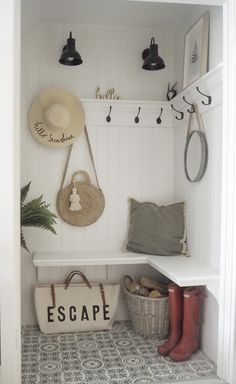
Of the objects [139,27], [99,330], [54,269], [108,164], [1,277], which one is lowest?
[99,330]

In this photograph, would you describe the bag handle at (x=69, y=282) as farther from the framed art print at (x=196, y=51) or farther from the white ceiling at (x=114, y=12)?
the white ceiling at (x=114, y=12)

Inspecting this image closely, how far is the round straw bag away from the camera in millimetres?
2908

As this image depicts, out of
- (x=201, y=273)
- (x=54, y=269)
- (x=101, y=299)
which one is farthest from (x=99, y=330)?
(x=201, y=273)

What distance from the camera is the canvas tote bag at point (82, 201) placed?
291 centimetres

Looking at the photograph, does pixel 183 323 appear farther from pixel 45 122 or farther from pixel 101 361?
pixel 45 122

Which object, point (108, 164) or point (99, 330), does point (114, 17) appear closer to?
point (108, 164)

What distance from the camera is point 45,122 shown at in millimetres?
2842

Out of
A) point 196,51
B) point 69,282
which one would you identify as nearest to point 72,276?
point 69,282

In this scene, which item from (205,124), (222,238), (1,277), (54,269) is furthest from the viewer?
(54,269)

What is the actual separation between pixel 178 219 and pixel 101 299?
820 mm

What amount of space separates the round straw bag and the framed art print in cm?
101

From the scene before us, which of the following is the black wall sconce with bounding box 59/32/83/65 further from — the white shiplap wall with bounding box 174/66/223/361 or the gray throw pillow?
the gray throw pillow

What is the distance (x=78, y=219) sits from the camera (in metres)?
2.92

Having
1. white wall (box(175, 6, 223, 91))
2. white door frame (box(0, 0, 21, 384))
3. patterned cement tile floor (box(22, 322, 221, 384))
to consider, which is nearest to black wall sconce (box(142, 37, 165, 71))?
white wall (box(175, 6, 223, 91))
